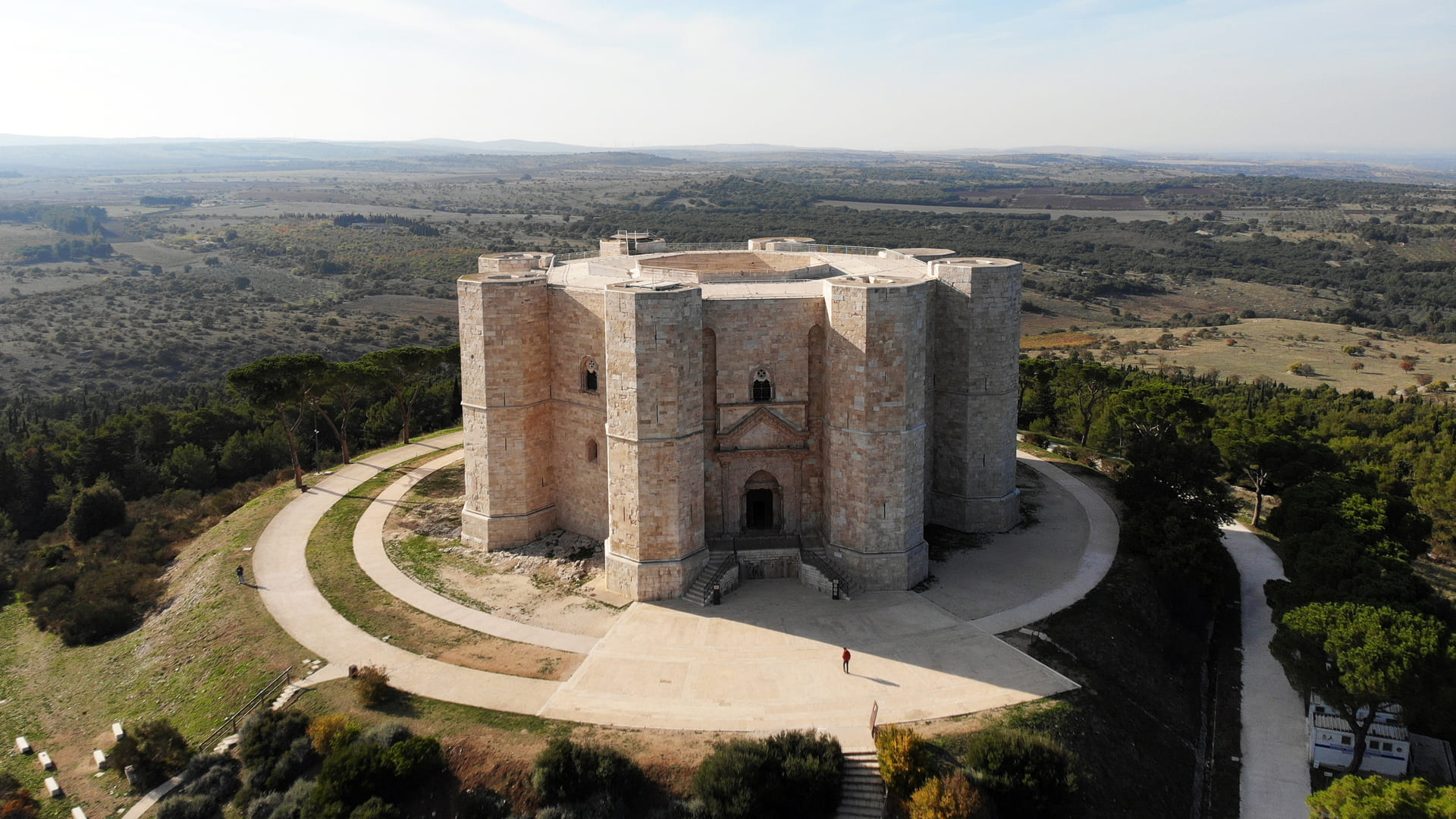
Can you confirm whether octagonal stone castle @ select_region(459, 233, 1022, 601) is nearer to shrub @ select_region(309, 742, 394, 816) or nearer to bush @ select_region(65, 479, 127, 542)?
shrub @ select_region(309, 742, 394, 816)

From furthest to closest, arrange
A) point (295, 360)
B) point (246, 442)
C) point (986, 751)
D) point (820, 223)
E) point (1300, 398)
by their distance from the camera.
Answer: point (820, 223), point (1300, 398), point (246, 442), point (295, 360), point (986, 751)

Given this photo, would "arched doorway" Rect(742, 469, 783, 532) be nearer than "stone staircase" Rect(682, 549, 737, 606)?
No

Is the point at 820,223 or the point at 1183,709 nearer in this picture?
the point at 1183,709

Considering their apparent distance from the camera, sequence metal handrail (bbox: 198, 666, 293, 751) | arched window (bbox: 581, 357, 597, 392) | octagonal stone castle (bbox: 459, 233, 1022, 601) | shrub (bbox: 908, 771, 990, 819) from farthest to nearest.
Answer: arched window (bbox: 581, 357, 597, 392)
octagonal stone castle (bbox: 459, 233, 1022, 601)
metal handrail (bbox: 198, 666, 293, 751)
shrub (bbox: 908, 771, 990, 819)

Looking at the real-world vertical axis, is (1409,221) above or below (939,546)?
above

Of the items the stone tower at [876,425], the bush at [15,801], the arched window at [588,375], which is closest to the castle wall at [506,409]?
the arched window at [588,375]

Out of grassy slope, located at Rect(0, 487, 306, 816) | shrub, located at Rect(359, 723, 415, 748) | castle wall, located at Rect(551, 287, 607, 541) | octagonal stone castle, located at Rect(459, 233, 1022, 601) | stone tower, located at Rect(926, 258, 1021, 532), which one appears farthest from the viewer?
stone tower, located at Rect(926, 258, 1021, 532)

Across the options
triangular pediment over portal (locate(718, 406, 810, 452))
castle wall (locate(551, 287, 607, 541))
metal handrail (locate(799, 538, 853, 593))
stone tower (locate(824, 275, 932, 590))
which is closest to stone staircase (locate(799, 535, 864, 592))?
metal handrail (locate(799, 538, 853, 593))

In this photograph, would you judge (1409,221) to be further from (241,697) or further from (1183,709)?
(241,697)

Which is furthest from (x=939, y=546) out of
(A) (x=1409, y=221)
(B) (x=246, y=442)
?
(A) (x=1409, y=221)
